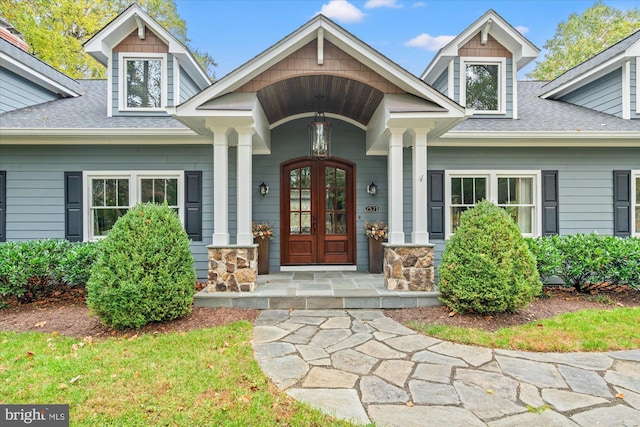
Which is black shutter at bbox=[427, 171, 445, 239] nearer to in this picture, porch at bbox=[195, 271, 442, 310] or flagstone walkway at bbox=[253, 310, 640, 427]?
porch at bbox=[195, 271, 442, 310]

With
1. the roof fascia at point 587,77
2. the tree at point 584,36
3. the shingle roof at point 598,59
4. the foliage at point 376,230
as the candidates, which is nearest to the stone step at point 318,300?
the foliage at point 376,230

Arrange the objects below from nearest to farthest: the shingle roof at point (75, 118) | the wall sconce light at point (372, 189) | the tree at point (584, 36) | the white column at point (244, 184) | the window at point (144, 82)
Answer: the white column at point (244, 184) < the shingle roof at point (75, 118) < the window at point (144, 82) < the wall sconce light at point (372, 189) < the tree at point (584, 36)

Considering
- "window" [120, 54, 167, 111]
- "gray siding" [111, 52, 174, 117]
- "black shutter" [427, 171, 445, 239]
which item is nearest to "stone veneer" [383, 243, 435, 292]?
"black shutter" [427, 171, 445, 239]

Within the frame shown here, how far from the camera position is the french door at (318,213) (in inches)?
259

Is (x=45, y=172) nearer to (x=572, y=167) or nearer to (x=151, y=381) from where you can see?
(x=151, y=381)

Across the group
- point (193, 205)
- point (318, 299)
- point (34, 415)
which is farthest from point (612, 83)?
point (34, 415)

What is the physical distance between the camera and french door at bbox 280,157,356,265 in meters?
A: 6.59

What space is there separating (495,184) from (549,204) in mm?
1014

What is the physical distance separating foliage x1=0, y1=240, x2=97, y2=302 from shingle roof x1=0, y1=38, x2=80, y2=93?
376 cm

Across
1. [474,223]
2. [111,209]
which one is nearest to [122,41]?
[111,209]

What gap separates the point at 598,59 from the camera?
6926 millimetres

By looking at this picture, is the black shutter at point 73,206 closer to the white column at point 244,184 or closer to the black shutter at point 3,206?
the black shutter at point 3,206

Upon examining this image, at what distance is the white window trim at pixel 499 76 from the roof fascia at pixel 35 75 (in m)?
8.23

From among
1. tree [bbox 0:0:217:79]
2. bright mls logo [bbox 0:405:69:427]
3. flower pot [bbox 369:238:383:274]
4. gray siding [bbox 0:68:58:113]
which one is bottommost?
bright mls logo [bbox 0:405:69:427]
